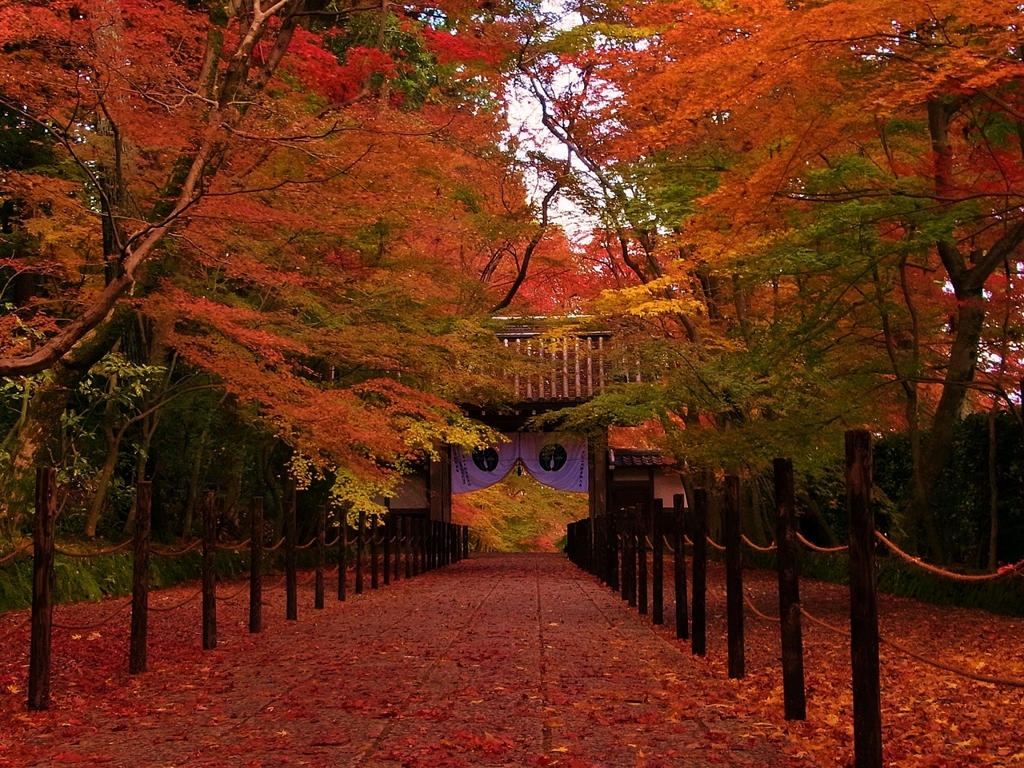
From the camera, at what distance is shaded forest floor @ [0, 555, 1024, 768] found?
14.4 ft

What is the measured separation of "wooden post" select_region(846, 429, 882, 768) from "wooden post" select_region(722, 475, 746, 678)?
7.42 feet

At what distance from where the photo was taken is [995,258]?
10422 mm

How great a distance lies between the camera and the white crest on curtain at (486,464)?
91.4 feet

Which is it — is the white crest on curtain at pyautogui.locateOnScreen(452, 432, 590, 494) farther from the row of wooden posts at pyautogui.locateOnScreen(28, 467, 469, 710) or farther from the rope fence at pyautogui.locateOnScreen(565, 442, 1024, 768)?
the rope fence at pyautogui.locateOnScreen(565, 442, 1024, 768)

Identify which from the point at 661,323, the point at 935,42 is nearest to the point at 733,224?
the point at 935,42

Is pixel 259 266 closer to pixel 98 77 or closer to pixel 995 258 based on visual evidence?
pixel 98 77

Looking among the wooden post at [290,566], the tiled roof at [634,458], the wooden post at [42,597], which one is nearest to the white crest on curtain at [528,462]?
the tiled roof at [634,458]

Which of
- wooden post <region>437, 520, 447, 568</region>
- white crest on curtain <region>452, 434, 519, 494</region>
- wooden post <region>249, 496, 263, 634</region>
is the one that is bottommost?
wooden post <region>437, 520, 447, 568</region>

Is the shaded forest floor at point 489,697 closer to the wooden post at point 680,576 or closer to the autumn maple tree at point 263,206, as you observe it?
the wooden post at point 680,576

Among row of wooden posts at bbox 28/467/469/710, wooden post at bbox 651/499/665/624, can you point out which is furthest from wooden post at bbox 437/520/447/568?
wooden post at bbox 651/499/665/624

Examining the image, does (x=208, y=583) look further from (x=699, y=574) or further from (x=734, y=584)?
(x=734, y=584)

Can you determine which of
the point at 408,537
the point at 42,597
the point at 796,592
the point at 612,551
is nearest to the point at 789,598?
the point at 796,592

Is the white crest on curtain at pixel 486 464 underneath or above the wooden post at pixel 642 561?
above

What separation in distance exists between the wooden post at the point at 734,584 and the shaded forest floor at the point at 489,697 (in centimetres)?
13
